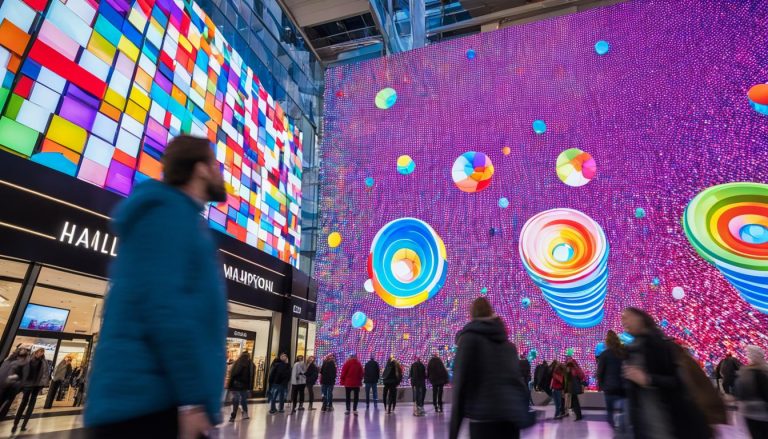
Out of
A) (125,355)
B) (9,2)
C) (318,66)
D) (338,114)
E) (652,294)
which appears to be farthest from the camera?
(318,66)

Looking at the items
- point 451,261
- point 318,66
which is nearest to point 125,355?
point 451,261

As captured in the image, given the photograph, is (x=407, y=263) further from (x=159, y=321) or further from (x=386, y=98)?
(x=159, y=321)

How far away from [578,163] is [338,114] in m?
7.30

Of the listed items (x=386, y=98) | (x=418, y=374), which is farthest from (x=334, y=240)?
(x=418, y=374)

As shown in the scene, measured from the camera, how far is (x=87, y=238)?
8672 mm

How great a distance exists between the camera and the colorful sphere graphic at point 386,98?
15109 millimetres

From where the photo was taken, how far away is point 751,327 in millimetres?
10719

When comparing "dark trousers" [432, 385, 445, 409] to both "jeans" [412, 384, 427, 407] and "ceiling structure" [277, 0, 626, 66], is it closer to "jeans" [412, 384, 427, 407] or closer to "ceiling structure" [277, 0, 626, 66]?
"jeans" [412, 384, 427, 407]

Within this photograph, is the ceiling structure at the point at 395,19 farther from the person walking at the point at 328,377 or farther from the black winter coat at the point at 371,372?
the person walking at the point at 328,377

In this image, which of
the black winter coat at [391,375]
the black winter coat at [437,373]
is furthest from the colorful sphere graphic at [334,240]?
the black winter coat at [437,373]

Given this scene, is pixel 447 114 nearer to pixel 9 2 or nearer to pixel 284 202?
pixel 284 202

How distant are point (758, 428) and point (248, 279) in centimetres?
1146

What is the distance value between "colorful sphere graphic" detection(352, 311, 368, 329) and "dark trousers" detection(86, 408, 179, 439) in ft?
41.6

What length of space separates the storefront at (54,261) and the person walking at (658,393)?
27.2 feet
